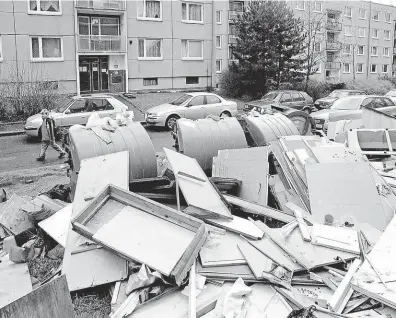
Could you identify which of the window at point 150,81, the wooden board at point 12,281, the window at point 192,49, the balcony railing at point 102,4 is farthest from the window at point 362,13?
the wooden board at point 12,281

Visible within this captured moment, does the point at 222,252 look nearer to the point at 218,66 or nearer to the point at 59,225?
Answer: the point at 59,225

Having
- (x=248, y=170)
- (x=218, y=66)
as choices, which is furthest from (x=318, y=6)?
(x=248, y=170)

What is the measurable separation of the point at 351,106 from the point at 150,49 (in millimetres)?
17118

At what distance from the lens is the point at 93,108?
16.5 meters

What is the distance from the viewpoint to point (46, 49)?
2628 cm

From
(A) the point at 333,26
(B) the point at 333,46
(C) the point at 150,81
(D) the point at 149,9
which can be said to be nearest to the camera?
(D) the point at 149,9

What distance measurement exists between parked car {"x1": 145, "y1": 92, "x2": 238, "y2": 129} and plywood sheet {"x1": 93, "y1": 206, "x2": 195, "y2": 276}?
11.5 m

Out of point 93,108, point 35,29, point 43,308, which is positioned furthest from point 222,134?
point 35,29

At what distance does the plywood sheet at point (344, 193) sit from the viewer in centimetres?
631

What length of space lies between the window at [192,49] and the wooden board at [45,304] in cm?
2886

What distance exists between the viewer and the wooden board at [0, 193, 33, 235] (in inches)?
267

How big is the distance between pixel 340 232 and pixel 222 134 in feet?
12.8

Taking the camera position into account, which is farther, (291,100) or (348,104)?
(291,100)

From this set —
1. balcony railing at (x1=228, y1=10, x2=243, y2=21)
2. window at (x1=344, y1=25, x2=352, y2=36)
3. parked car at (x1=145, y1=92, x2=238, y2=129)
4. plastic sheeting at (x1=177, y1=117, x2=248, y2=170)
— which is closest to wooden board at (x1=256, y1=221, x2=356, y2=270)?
plastic sheeting at (x1=177, y1=117, x2=248, y2=170)
